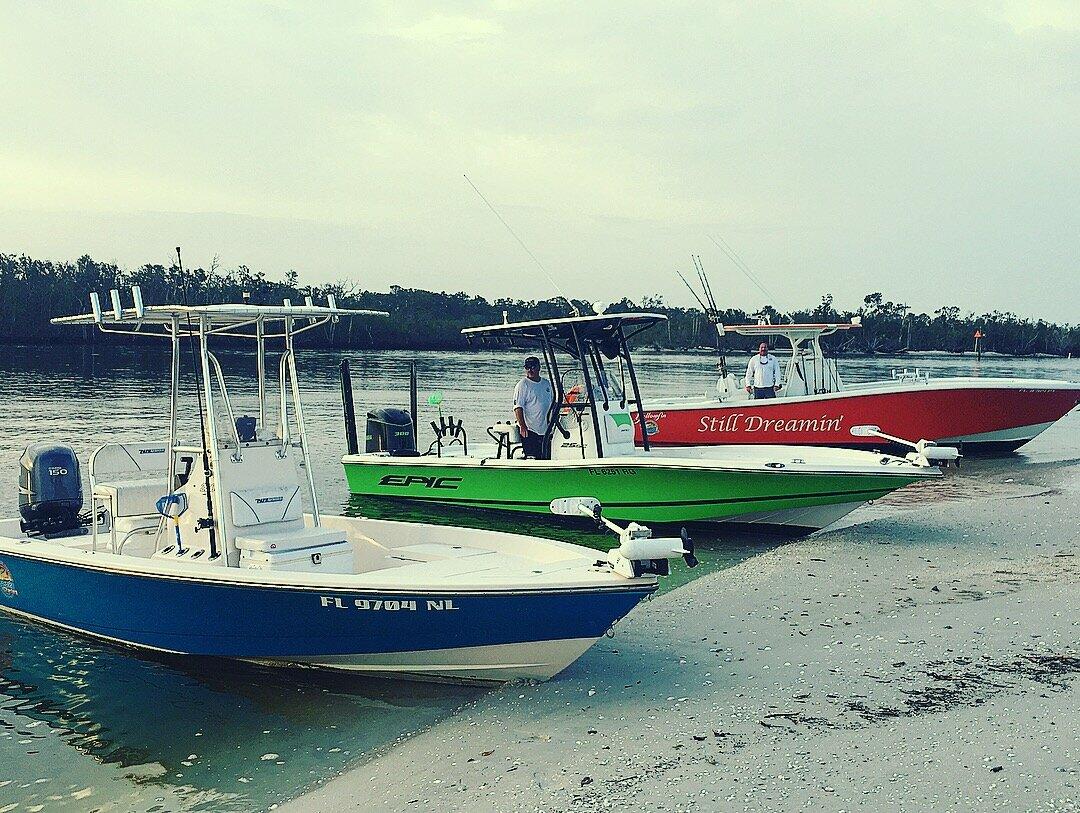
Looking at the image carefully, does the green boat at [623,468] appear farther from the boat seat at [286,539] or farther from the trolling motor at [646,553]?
the trolling motor at [646,553]

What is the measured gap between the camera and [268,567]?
24.3 ft

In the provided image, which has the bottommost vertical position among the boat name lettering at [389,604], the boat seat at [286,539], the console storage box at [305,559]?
the boat name lettering at [389,604]

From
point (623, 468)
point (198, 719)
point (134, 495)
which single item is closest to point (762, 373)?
point (623, 468)

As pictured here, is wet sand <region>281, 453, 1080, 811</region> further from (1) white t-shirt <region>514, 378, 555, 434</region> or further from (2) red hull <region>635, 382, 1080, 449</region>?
(2) red hull <region>635, 382, 1080, 449</region>

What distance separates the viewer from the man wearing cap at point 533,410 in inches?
518

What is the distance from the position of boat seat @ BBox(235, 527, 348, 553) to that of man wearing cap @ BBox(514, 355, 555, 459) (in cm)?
543

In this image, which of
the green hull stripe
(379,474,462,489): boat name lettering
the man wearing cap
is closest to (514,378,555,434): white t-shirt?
the man wearing cap

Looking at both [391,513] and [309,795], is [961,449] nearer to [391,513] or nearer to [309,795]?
[391,513]

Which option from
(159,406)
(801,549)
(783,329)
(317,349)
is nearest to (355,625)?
(801,549)

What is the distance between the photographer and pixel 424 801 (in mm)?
5359

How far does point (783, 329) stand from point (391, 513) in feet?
28.6

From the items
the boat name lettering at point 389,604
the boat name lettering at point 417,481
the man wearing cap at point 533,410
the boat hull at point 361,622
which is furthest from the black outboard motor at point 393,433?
the boat name lettering at point 389,604

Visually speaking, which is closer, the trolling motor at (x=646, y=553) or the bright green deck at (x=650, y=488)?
the trolling motor at (x=646, y=553)

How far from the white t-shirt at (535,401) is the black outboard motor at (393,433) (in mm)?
2759
